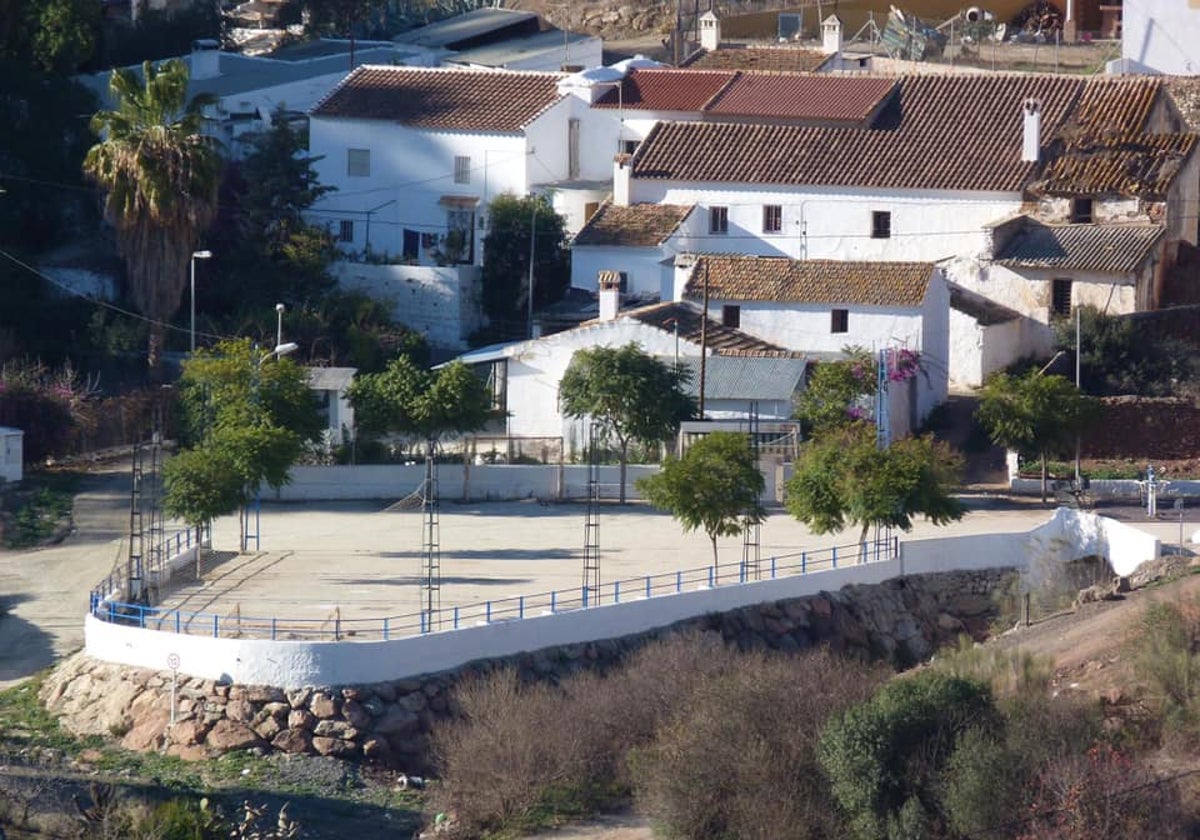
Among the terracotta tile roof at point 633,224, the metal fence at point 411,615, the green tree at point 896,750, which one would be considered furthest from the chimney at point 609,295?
the green tree at point 896,750

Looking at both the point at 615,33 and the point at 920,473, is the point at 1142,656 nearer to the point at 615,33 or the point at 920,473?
the point at 920,473

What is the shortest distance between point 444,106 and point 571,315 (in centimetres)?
762

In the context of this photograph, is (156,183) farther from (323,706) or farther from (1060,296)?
(323,706)

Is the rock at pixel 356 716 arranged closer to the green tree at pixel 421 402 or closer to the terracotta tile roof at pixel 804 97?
the green tree at pixel 421 402

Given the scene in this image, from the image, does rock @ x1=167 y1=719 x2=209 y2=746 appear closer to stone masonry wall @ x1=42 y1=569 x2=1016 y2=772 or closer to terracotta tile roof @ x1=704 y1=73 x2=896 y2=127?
stone masonry wall @ x1=42 y1=569 x2=1016 y2=772

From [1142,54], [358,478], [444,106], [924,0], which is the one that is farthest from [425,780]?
[924,0]

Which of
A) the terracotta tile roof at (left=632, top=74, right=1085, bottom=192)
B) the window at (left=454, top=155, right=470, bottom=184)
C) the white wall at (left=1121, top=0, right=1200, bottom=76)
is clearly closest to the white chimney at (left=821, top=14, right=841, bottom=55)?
the white wall at (left=1121, top=0, right=1200, bottom=76)

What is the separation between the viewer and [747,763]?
4050cm

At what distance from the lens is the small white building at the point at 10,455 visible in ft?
192

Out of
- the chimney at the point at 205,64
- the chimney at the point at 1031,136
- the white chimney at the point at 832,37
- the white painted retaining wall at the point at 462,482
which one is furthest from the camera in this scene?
the white chimney at the point at 832,37

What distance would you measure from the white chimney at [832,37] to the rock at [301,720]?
3815 cm

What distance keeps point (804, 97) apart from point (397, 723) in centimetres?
2996

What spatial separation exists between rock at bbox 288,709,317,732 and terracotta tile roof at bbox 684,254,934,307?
2114cm

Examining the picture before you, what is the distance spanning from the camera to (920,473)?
52.9 meters
